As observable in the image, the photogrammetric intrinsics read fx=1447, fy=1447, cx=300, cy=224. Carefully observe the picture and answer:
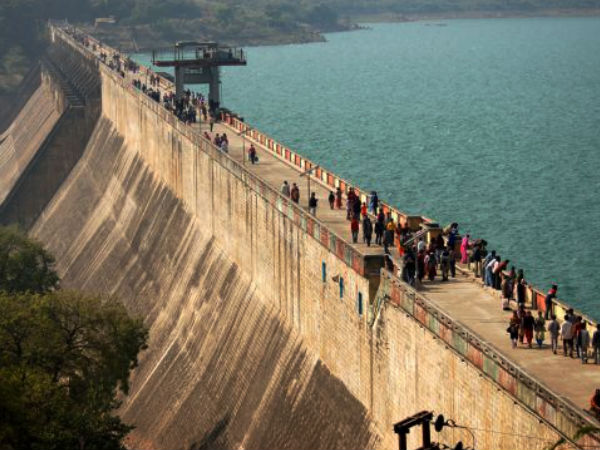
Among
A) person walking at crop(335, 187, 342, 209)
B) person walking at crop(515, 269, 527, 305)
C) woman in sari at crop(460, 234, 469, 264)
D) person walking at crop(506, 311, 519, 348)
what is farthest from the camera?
person walking at crop(335, 187, 342, 209)

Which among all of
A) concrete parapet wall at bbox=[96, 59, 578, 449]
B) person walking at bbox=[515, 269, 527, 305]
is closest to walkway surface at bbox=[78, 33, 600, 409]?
person walking at bbox=[515, 269, 527, 305]

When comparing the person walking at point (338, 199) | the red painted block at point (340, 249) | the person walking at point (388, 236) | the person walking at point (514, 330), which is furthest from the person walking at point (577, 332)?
the person walking at point (338, 199)

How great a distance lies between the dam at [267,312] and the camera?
33.7m

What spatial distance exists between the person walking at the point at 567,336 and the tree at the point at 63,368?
49.4 ft

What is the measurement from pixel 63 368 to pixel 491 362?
19513mm

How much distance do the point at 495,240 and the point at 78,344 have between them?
3783 centimetres

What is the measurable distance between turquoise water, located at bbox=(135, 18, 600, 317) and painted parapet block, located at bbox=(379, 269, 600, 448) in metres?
31.3

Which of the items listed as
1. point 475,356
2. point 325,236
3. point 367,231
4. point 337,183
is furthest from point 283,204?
point 475,356

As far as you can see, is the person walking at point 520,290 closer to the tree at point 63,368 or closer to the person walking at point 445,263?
the person walking at point 445,263

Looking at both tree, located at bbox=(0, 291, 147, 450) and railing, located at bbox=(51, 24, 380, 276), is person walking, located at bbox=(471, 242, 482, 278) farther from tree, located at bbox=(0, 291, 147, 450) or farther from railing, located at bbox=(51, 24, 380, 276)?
tree, located at bbox=(0, 291, 147, 450)

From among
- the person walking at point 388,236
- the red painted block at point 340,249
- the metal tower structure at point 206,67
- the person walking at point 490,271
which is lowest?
the person walking at point 490,271

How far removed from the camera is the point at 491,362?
32.3 meters

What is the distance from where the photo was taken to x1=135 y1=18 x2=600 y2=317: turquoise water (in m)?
83.8

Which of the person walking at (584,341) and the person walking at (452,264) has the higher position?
the person walking at (452,264)
